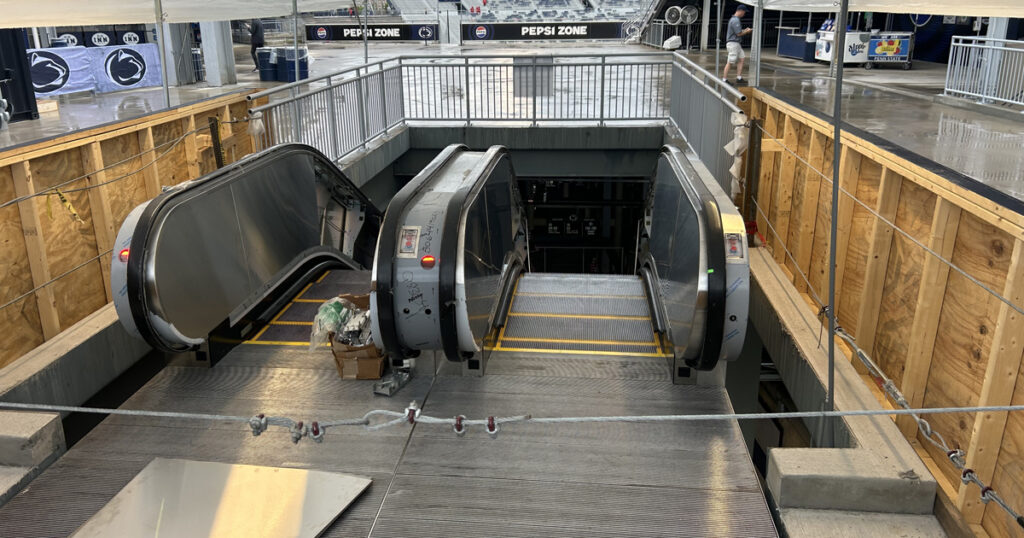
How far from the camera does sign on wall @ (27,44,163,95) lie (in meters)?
12.1

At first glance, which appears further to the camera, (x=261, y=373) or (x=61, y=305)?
(x=61, y=305)

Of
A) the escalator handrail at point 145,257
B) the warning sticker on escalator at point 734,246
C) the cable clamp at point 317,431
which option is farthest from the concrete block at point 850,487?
the escalator handrail at point 145,257

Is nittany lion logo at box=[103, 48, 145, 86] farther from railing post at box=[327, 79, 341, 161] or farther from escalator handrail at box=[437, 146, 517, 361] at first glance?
escalator handrail at box=[437, 146, 517, 361]

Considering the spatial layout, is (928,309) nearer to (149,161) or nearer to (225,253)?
(225,253)

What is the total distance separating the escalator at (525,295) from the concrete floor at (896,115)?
1.68 m

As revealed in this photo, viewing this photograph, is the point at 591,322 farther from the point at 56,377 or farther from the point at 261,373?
the point at 56,377

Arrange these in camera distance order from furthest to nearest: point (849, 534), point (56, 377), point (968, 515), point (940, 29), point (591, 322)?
point (940, 29) < point (591, 322) < point (56, 377) < point (968, 515) < point (849, 534)

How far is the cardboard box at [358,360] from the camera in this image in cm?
530

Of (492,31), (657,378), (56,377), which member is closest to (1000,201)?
(657,378)

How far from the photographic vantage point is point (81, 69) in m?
12.2

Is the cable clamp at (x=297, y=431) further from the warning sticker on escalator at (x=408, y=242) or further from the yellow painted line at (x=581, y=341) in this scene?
the yellow painted line at (x=581, y=341)

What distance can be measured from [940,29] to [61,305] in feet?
64.9

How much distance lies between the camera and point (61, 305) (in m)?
6.48

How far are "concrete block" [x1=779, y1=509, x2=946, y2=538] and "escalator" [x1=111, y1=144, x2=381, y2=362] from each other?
162 inches
